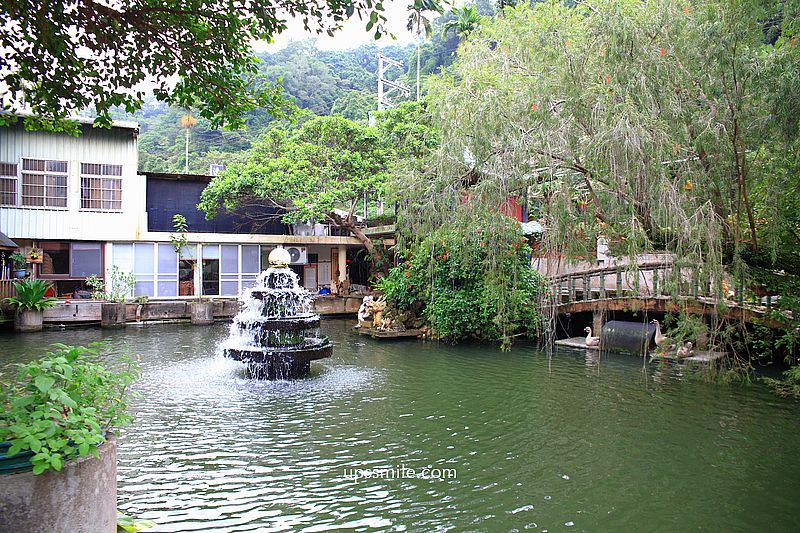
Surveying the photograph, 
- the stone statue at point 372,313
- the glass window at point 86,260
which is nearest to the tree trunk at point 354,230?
the stone statue at point 372,313

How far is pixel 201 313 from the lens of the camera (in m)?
20.3

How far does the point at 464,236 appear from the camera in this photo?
8984 mm

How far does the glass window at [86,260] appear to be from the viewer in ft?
70.2

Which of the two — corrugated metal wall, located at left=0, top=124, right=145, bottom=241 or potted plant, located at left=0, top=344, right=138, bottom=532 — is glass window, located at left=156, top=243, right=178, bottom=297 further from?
potted plant, located at left=0, top=344, right=138, bottom=532

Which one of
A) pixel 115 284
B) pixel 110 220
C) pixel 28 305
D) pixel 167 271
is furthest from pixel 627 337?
pixel 110 220

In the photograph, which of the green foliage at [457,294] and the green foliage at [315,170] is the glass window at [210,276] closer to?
the green foliage at [315,170]

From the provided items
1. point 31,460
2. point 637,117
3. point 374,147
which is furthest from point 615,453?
point 374,147

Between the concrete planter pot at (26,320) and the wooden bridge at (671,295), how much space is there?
15.1m

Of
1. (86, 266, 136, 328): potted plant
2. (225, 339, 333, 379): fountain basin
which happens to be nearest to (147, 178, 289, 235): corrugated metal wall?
(86, 266, 136, 328): potted plant

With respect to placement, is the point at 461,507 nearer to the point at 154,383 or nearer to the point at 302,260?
the point at 154,383

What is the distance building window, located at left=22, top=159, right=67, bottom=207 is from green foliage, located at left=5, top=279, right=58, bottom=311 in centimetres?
410

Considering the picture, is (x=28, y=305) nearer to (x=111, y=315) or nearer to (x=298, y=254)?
(x=111, y=315)

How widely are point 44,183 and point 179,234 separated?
4737 millimetres

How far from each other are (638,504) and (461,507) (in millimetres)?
1656
